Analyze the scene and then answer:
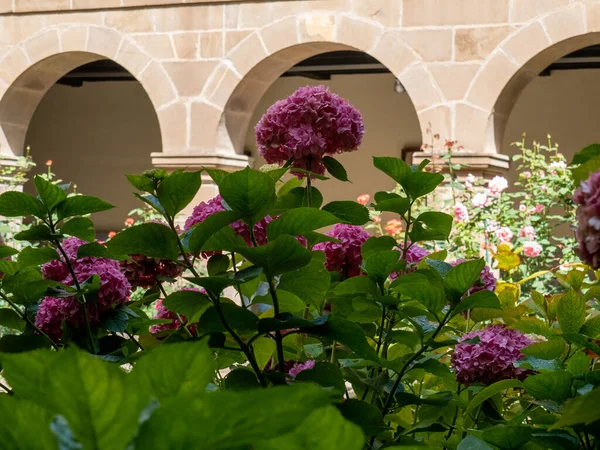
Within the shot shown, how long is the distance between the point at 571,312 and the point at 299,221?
1.40ft

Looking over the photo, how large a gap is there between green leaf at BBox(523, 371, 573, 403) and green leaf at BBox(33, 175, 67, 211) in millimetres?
540

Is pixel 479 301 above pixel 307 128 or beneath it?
beneath

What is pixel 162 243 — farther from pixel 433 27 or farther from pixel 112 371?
pixel 433 27

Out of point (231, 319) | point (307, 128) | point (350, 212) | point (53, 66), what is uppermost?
point (53, 66)

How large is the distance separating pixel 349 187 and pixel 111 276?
9486mm

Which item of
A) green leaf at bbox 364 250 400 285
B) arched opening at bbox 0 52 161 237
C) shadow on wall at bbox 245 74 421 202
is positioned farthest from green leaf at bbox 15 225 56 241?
arched opening at bbox 0 52 161 237

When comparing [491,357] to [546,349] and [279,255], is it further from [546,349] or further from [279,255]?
[279,255]

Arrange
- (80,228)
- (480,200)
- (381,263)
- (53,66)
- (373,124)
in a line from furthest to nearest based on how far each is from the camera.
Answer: (373,124) < (53,66) < (480,200) < (80,228) < (381,263)

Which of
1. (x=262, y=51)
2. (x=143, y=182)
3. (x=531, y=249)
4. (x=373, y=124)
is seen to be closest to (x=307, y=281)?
(x=143, y=182)

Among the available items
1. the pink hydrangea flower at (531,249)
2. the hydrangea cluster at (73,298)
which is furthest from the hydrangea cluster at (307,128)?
the pink hydrangea flower at (531,249)

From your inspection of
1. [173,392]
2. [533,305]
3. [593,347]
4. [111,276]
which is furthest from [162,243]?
[533,305]

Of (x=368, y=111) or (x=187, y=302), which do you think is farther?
(x=368, y=111)

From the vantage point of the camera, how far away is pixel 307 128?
1.39 metres

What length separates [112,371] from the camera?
0.28 m
